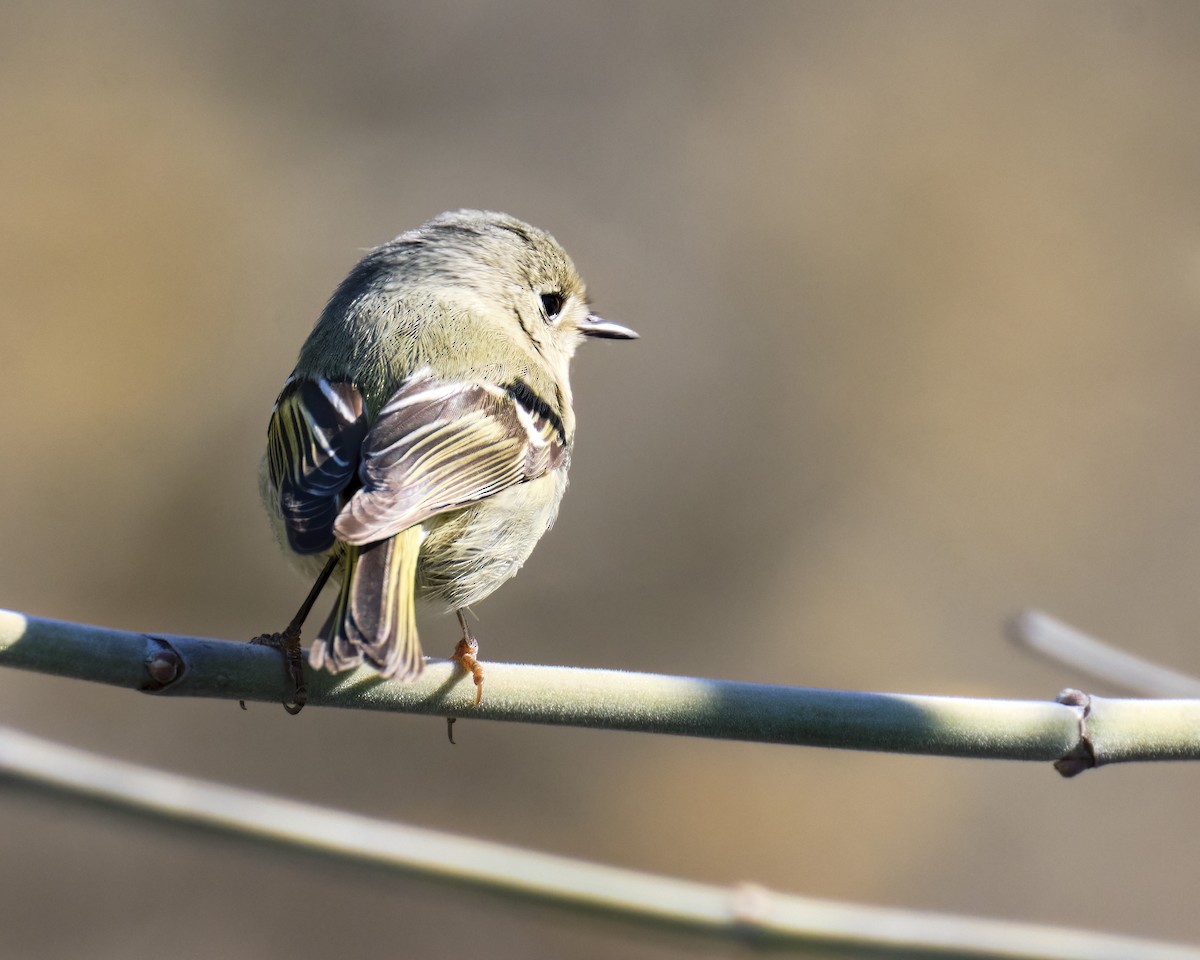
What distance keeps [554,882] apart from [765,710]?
32cm

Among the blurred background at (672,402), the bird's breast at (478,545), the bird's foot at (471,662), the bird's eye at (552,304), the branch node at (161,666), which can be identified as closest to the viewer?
the branch node at (161,666)

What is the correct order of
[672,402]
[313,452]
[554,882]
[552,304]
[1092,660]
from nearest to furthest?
[554,882]
[1092,660]
[313,452]
[552,304]
[672,402]

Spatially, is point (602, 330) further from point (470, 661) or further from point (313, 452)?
point (470, 661)

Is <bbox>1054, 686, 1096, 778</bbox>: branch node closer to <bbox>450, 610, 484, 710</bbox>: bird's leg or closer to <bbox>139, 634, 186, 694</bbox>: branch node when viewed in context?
<bbox>450, 610, 484, 710</bbox>: bird's leg

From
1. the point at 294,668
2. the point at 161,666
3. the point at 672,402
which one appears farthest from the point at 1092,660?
the point at 672,402

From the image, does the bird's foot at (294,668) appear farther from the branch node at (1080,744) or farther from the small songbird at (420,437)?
the branch node at (1080,744)

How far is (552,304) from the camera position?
9.23 ft

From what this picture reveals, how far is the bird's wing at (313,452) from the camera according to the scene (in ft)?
5.81

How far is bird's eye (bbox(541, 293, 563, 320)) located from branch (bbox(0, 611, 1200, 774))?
1.41 meters

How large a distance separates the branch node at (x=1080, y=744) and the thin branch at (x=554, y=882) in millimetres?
189

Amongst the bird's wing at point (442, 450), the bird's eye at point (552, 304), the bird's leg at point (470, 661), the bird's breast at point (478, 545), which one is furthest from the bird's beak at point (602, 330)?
the bird's leg at point (470, 661)

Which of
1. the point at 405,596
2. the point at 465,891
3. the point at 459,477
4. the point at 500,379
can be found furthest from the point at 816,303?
the point at 465,891

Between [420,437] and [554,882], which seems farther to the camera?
[420,437]

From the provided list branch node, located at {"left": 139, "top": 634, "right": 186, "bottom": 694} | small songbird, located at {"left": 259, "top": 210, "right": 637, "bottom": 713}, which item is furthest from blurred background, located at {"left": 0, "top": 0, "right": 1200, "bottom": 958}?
branch node, located at {"left": 139, "top": 634, "right": 186, "bottom": 694}
